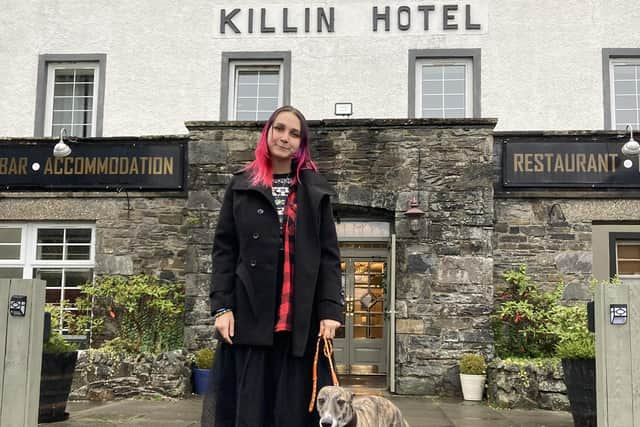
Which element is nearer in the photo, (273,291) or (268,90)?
(273,291)

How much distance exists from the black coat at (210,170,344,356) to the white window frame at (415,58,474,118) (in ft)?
24.6

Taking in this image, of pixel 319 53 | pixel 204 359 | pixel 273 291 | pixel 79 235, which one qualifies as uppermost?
pixel 319 53

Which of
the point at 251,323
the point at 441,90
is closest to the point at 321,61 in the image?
the point at 441,90

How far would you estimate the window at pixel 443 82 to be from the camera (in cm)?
1019

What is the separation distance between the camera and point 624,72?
10148 mm

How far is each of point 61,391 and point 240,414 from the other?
14.0 ft

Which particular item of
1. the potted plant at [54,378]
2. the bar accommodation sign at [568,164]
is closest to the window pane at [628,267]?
the bar accommodation sign at [568,164]

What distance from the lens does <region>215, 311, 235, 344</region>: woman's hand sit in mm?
2869

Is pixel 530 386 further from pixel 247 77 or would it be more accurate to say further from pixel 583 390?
pixel 247 77

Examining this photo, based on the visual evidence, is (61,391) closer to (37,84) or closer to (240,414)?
(240,414)

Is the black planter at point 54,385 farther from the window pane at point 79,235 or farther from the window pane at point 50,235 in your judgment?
the window pane at point 50,235

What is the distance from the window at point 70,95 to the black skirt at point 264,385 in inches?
329

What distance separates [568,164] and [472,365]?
3063 millimetres

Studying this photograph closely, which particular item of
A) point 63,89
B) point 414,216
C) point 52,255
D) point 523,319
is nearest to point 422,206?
point 414,216
